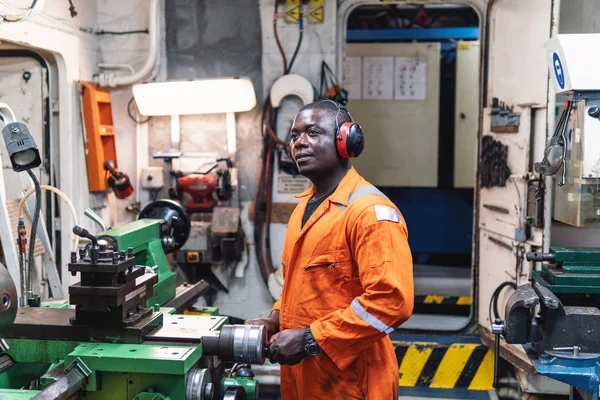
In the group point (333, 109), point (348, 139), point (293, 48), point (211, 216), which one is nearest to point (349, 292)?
point (348, 139)

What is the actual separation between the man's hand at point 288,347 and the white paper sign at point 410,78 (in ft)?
11.4

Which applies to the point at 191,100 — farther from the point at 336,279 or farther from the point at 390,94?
the point at 336,279

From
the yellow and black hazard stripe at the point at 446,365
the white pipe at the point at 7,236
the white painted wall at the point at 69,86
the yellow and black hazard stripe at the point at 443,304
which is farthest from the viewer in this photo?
the yellow and black hazard stripe at the point at 443,304

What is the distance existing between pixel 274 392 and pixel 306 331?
1965mm

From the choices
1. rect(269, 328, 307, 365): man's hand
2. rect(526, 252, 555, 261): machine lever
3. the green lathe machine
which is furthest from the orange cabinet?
rect(526, 252, 555, 261): machine lever

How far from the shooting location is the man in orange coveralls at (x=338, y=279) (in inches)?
74.4

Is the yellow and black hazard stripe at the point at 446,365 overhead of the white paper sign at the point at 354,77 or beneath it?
beneath

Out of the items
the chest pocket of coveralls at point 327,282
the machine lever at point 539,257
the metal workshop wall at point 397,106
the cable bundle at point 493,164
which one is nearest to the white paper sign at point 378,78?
the metal workshop wall at point 397,106

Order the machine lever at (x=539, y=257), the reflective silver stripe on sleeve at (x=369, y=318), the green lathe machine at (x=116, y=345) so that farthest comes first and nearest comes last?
the machine lever at (x=539, y=257)
the reflective silver stripe on sleeve at (x=369, y=318)
the green lathe machine at (x=116, y=345)

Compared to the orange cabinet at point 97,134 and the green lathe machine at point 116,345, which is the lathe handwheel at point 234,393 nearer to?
the green lathe machine at point 116,345

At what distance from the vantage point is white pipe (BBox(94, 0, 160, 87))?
391 cm

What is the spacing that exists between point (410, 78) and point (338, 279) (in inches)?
131

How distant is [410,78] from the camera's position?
5051mm

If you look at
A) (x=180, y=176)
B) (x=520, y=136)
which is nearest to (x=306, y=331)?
(x=520, y=136)
